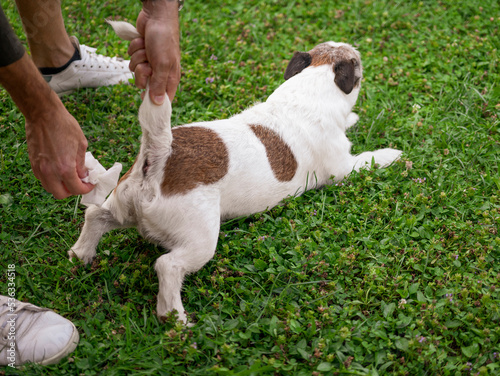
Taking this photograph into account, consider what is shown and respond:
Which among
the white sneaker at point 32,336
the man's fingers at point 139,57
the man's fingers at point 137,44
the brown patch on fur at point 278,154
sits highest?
the man's fingers at point 137,44

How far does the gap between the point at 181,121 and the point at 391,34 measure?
118 inches

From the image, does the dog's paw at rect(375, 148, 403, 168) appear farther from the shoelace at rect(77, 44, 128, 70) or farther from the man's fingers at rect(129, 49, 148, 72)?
the shoelace at rect(77, 44, 128, 70)

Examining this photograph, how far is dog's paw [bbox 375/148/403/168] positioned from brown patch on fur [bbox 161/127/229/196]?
1.57 meters

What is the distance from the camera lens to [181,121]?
4.62 meters

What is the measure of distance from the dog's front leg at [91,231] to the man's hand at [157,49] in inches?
37.3

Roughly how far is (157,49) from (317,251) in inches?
67.4

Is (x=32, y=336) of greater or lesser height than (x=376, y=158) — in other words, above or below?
below

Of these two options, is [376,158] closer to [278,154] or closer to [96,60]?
[278,154]

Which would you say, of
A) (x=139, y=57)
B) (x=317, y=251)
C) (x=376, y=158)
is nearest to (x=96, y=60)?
(x=139, y=57)

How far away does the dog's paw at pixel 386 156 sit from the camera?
412 cm

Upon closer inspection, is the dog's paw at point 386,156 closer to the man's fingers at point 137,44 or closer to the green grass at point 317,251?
the green grass at point 317,251

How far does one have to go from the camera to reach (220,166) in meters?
3.19

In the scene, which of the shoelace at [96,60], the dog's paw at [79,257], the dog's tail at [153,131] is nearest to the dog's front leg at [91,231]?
the dog's paw at [79,257]

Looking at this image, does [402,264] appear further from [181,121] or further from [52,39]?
[52,39]
